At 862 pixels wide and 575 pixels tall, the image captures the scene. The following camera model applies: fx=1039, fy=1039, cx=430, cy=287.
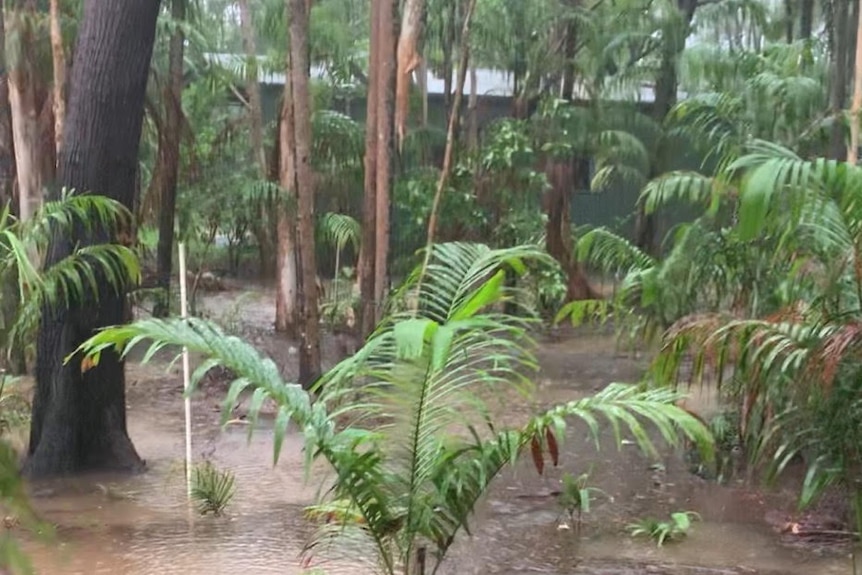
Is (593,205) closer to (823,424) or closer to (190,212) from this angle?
(190,212)

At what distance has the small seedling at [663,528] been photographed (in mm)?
5996

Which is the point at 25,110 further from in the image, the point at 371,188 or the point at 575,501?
the point at 575,501

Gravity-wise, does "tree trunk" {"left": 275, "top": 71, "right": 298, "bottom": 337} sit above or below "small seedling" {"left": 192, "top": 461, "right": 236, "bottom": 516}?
above

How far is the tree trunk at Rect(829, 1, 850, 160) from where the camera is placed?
782 centimetres

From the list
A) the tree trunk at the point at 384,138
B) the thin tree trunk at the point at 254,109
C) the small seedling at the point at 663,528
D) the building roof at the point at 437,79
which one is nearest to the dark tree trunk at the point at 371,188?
the tree trunk at the point at 384,138

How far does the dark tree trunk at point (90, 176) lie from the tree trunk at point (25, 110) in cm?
180

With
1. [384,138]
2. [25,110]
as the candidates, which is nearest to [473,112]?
[384,138]

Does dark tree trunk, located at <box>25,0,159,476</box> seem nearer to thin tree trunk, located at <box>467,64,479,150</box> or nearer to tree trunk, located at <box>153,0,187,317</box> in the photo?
tree trunk, located at <box>153,0,187,317</box>

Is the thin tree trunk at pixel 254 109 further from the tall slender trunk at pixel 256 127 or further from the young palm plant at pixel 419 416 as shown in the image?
the young palm plant at pixel 419 416

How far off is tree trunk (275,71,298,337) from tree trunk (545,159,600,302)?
3.62 metres

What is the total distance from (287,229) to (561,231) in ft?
13.3

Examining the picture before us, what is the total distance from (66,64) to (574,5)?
Answer: 311 inches

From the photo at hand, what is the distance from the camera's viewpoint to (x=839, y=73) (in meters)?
9.19

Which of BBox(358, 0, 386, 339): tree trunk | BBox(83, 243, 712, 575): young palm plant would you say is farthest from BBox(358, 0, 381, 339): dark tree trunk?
BBox(83, 243, 712, 575): young palm plant
